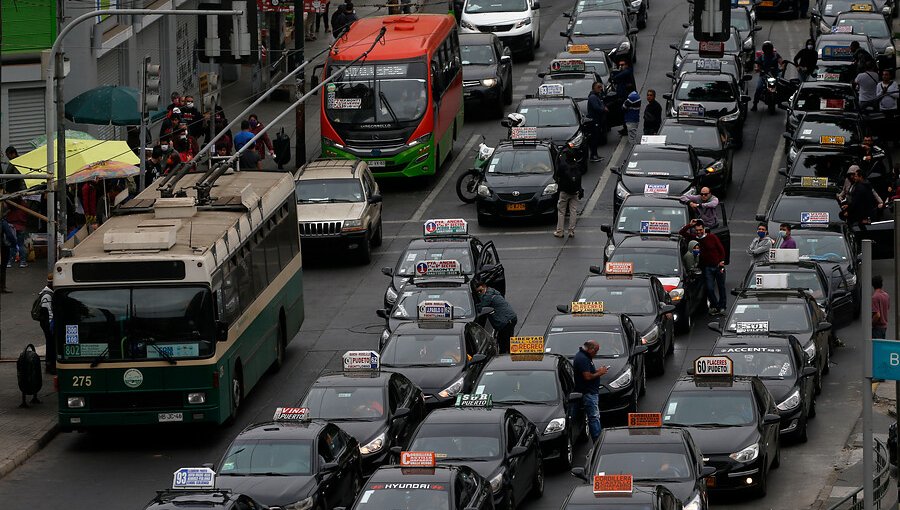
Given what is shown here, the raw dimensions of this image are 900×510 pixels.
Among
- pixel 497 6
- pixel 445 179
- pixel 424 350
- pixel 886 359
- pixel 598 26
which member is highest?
pixel 886 359

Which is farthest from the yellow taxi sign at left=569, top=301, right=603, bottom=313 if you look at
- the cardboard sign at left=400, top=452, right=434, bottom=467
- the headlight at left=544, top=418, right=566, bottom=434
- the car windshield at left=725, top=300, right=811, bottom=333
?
the cardboard sign at left=400, top=452, right=434, bottom=467

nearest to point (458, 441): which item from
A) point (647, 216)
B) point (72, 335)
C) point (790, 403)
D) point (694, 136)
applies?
point (790, 403)

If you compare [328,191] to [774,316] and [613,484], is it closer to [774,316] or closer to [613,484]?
[774,316]

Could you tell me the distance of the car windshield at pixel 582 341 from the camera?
91.9 ft

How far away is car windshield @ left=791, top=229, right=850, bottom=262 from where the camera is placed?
33750mm

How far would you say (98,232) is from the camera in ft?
91.9

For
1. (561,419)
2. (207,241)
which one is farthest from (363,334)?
(561,419)

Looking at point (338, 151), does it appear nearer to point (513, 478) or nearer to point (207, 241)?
point (207, 241)

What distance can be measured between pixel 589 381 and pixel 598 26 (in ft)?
101

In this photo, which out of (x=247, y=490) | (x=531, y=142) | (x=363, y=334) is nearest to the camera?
(x=247, y=490)

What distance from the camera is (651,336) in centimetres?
2983

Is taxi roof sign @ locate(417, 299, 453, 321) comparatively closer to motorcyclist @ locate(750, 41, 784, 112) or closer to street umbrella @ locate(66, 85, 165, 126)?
street umbrella @ locate(66, 85, 165, 126)

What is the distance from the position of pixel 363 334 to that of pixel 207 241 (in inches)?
249

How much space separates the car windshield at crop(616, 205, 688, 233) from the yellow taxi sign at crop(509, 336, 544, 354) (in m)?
8.83
